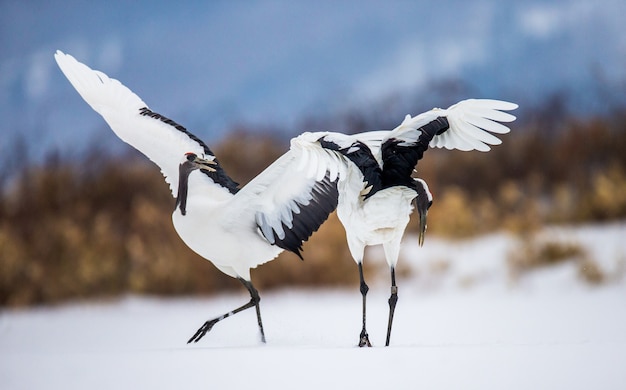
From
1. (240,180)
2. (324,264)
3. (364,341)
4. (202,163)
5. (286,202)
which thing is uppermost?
(240,180)

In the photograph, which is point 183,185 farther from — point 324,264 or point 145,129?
point 324,264

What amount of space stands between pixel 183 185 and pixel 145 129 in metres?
0.44

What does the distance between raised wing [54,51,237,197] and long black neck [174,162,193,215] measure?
178 millimetres

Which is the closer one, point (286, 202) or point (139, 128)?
point (286, 202)

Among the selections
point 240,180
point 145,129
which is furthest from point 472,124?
point 240,180

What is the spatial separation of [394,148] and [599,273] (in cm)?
465

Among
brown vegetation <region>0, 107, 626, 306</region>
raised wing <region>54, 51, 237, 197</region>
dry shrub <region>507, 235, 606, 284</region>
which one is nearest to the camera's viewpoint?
raised wing <region>54, 51, 237, 197</region>

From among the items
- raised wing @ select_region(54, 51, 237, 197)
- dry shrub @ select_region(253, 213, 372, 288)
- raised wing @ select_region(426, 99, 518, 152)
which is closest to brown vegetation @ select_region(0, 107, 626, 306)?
dry shrub @ select_region(253, 213, 372, 288)

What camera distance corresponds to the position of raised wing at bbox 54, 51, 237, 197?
153 inches

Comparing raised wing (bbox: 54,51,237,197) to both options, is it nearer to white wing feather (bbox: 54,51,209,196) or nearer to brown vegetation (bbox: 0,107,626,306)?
white wing feather (bbox: 54,51,209,196)

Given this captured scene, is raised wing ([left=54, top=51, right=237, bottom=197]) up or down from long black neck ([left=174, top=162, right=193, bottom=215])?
up

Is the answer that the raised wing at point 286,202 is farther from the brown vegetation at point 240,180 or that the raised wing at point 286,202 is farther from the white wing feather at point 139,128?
the brown vegetation at point 240,180

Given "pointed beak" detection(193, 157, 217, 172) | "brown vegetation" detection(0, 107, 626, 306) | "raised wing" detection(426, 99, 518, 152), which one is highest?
"brown vegetation" detection(0, 107, 626, 306)

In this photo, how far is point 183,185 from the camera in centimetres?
363
